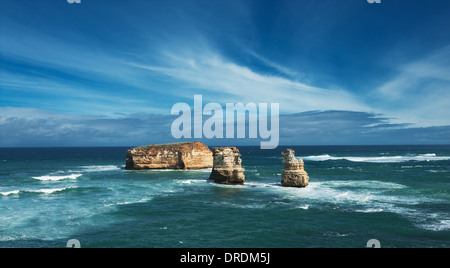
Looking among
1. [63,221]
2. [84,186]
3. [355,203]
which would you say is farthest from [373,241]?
[84,186]

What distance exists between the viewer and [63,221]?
20.9 m

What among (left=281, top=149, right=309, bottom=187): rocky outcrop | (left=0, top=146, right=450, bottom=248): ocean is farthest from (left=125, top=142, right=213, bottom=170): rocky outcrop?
(left=281, top=149, right=309, bottom=187): rocky outcrop

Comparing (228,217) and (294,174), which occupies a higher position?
(294,174)

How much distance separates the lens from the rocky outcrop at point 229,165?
37.2 m

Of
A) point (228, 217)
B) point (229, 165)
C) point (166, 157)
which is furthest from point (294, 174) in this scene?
point (166, 157)

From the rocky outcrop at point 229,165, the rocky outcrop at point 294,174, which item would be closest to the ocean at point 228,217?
the rocky outcrop at point 294,174

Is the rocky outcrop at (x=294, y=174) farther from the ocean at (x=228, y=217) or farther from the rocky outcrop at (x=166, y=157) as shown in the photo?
the rocky outcrop at (x=166, y=157)

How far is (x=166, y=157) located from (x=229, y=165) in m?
24.4

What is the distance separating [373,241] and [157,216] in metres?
15.0

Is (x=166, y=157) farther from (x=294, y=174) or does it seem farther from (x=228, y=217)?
(x=228, y=217)

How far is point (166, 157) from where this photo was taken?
5900 centimetres

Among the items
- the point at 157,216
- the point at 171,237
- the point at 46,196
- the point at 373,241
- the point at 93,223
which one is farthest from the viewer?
the point at 46,196

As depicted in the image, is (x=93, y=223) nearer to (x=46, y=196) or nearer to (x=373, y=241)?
(x=46, y=196)

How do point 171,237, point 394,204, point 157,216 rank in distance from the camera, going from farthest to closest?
point 394,204 → point 157,216 → point 171,237
